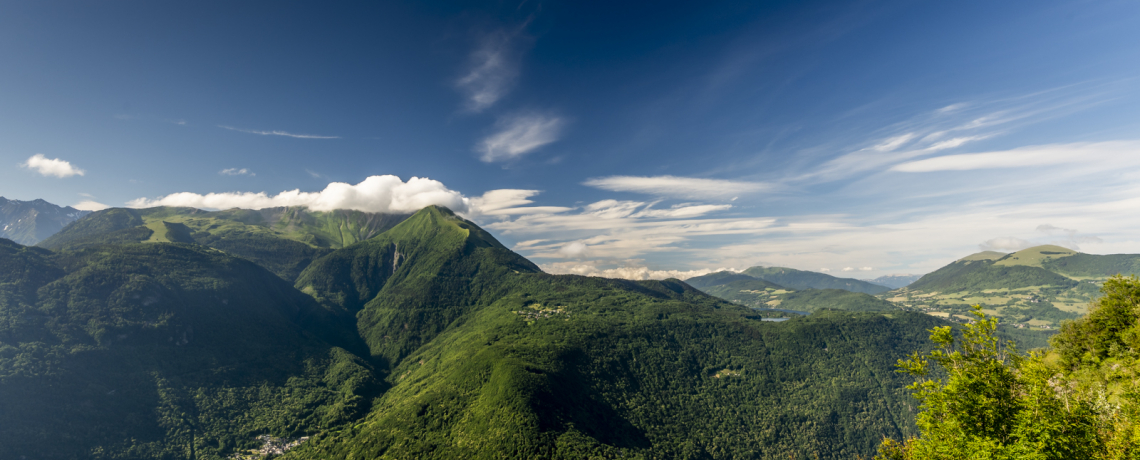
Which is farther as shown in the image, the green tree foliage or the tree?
the tree

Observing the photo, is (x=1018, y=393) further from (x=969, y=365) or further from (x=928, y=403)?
(x=928, y=403)

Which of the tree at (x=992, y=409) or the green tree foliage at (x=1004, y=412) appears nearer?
the green tree foliage at (x=1004, y=412)

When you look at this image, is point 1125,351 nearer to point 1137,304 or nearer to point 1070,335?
point 1137,304

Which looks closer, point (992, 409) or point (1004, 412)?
point (992, 409)

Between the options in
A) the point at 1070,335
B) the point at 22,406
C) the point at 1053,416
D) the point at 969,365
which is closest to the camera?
the point at 1053,416

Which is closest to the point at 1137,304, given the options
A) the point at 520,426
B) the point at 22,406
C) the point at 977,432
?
the point at 977,432

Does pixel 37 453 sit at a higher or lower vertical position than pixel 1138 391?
lower

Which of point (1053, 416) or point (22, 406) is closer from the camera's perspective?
point (1053, 416)

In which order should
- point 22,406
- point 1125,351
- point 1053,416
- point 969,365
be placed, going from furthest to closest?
point 22,406 → point 1125,351 → point 969,365 → point 1053,416

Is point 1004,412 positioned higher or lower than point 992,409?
lower

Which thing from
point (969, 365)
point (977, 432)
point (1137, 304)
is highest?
point (1137, 304)
